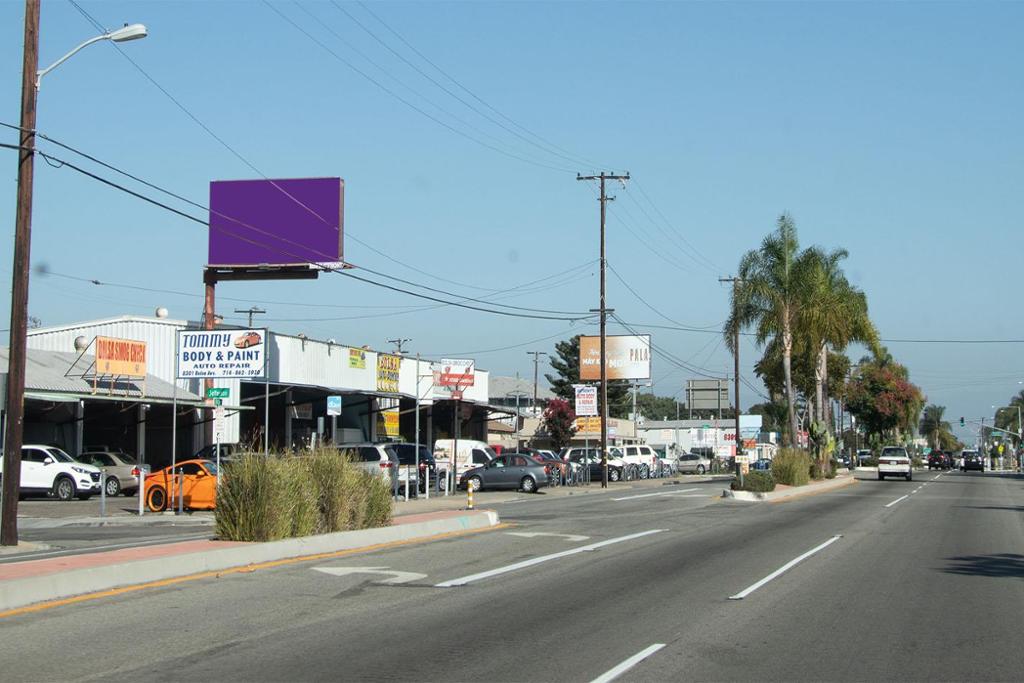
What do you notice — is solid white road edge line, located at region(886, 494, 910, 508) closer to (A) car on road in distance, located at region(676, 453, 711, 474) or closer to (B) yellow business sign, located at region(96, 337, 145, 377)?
(B) yellow business sign, located at region(96, 337, 145, 377)

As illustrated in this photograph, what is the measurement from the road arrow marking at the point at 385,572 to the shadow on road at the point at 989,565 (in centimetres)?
775

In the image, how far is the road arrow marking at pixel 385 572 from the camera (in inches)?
559

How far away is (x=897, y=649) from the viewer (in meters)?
10.1

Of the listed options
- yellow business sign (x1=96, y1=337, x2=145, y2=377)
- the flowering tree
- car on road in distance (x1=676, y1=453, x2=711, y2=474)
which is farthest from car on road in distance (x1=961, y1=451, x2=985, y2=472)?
yellow business sign (x1=96, y1=337, x2=145, y2=377)

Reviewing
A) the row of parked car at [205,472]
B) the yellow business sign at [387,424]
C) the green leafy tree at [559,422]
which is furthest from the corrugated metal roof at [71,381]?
the green leafy tree at [559,422]

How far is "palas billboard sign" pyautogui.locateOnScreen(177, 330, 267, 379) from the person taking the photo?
96.5ft

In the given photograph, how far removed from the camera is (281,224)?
44.8m

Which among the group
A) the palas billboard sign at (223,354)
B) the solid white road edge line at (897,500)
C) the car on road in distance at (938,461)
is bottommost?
the car on road in distance at (938,461)

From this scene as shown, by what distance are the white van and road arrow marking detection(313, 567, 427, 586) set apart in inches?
1040

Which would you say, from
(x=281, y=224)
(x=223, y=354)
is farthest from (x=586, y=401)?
(x=223, y=354)

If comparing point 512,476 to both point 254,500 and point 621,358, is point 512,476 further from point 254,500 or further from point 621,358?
point 621,358

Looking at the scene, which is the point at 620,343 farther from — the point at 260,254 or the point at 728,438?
the point at 260,254

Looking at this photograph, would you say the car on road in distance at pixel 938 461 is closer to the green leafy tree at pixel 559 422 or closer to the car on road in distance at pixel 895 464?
the green leafy tree at pixel 559 422

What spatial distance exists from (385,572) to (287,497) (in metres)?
2.32
